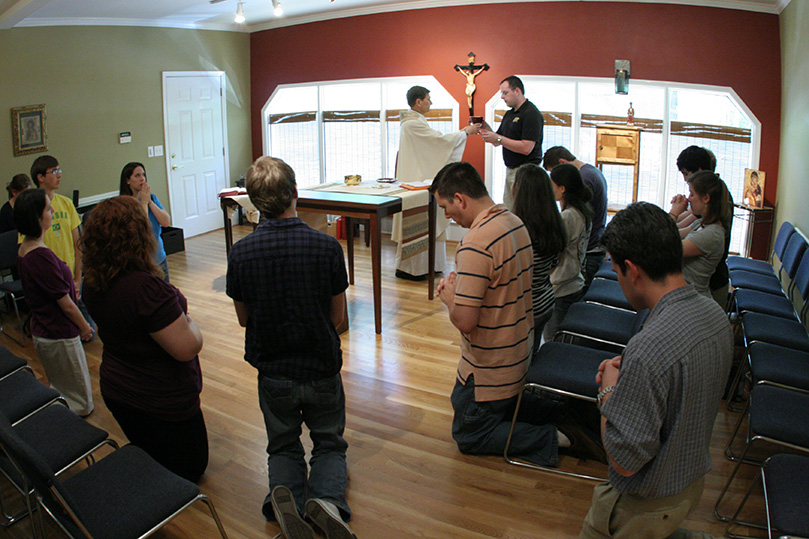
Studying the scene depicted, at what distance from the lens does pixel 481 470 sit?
297 centimetres

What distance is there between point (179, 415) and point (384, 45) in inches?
226

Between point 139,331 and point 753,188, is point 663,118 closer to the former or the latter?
point 753,188

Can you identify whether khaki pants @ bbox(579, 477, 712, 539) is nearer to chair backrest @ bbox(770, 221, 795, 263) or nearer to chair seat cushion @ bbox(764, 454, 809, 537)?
chair seat cushion @ bbox(764, 454, 809, 537)

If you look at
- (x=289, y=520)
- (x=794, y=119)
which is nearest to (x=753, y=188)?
(x=794, y=119)

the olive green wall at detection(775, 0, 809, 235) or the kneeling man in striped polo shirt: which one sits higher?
the olive green wall at detection(775, 0, 809, 235)

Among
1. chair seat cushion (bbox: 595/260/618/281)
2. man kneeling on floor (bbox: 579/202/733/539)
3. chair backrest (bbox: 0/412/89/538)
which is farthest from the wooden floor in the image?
chair seat cushion (bbox: 595/260/618/281)

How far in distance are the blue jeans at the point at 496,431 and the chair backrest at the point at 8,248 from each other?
3641 mm

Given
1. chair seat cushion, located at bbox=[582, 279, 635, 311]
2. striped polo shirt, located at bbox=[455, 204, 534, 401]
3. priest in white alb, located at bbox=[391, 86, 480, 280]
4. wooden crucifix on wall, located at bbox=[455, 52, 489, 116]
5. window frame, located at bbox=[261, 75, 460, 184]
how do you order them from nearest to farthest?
striped polo shirt, located at bbox=[455, 204, 534, 401]
chair seat cushion, located at bbox=[582, 279, 635, 311]
priest in white alb, located at bbox=[391, 86, 480, 280]
wooden crucifix on wall, located at bbox=[455, 52, 489, 116]
window frame, located at bbox=[261, 75, 460, 184]

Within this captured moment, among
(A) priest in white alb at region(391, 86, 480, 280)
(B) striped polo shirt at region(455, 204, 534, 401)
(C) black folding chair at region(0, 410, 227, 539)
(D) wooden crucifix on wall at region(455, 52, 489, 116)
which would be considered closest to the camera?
(C) black folding chair at region(0, 410, 227, 539)

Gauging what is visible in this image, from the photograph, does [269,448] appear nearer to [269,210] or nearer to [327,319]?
[327,319]

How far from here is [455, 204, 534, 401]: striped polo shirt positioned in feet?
8.77

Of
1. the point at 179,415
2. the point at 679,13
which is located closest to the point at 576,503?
the point at 179,415

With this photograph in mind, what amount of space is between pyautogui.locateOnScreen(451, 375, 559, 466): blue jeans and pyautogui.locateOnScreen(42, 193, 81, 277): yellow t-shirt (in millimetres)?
2872

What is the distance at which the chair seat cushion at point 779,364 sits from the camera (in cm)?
279
